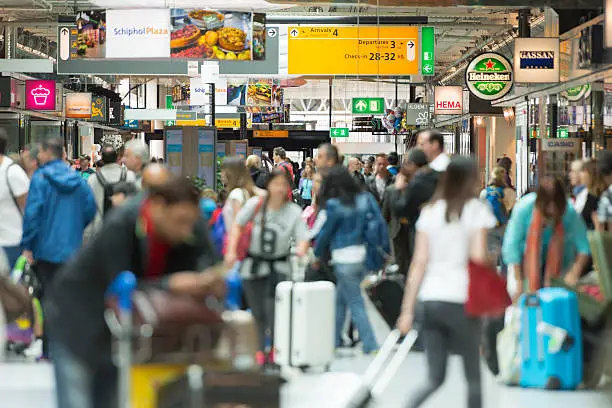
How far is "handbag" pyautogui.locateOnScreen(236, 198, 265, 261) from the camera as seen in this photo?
8.21m

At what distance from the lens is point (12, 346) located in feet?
31.2

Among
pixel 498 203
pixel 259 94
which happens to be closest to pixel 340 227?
pixel 498 203

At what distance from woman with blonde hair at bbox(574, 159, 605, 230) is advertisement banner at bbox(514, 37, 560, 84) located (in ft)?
25.6

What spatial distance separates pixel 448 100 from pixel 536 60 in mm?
13252

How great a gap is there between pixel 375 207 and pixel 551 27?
34.5ft

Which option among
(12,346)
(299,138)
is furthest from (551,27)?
(299,138)

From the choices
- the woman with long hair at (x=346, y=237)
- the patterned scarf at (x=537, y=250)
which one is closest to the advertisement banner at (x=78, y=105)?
the woman with long hair at (x=346, y=237)

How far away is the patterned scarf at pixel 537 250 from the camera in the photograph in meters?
7.62

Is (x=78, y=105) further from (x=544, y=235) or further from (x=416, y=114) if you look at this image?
(x=544, y=235)

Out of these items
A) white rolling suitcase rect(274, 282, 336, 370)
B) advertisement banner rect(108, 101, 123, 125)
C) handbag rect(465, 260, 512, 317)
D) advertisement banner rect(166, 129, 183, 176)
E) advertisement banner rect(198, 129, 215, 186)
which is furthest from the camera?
advertisement banner rect(108, 101, 123, 125)

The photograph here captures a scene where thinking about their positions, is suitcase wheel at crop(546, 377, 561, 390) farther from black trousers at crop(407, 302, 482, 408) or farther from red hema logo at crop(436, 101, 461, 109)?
red hema logo at crop(436, 101, 461, 109)

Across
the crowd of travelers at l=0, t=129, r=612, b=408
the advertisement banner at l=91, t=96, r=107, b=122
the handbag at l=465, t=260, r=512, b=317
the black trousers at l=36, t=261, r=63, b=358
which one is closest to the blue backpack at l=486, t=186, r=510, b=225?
the crowd of travelers at l=0, t=129, r=612, b=408

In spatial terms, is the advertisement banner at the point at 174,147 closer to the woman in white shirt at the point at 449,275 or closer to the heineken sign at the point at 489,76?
the heineken sign at the point at 489,76

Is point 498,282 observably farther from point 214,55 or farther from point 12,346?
point 214,55
